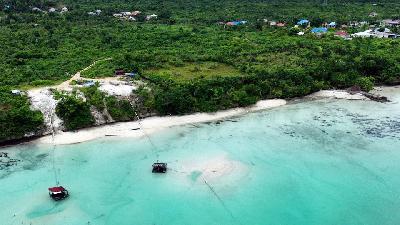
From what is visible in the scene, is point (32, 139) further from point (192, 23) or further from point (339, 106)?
point (192, 23)

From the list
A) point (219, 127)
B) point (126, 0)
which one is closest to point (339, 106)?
point (219, 127)

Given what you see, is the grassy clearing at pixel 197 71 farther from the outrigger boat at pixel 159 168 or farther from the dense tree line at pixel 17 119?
the outrigger boat at pixel 159 168

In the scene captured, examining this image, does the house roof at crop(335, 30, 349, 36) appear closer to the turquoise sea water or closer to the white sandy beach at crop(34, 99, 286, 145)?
the turquoise sea water

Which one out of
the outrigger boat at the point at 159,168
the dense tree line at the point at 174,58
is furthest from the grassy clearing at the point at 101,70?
the outrigger boat at the point at 159,168

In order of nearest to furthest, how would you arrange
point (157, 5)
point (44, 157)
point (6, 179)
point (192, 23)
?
point (6, 179) → point (44, 157) → point (192, 23) → point (157, 5)

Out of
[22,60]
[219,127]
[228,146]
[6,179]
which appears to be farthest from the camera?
[22,60]

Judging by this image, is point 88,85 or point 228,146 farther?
point 88,85
